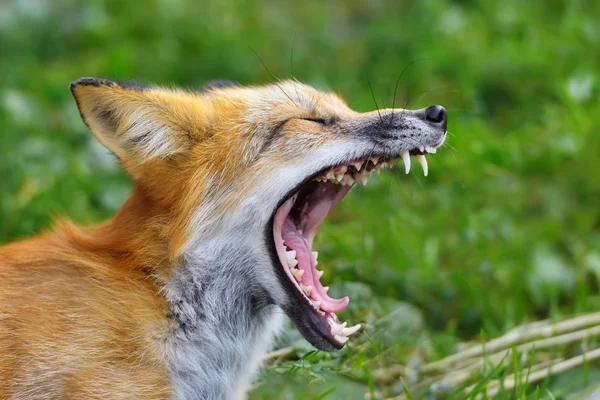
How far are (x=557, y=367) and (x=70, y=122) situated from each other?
17.8 feet

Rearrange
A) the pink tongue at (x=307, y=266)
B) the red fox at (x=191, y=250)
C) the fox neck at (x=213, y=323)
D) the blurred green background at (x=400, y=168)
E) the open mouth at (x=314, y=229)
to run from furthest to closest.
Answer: the blurred green background at (x=400, y=168) < the pink tongue at (x=307, y=266) < the open mouth at (x=314, y=229) < the fox neck at (x=213, y=323) < the red fox at (x=191, y=250)

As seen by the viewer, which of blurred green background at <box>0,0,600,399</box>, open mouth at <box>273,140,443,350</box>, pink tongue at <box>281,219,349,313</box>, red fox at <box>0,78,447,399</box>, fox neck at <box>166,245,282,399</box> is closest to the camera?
red fox at <box>0,78,447,399</box>

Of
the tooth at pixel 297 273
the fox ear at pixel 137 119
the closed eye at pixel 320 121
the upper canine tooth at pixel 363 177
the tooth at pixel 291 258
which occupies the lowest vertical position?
the tooth at pixel 297 273

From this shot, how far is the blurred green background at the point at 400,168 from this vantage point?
5.11 m

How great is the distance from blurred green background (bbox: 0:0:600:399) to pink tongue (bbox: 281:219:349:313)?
0.28m

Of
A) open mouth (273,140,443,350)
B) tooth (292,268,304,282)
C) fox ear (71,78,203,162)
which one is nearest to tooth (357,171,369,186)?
open mouth (273,140,443,350)

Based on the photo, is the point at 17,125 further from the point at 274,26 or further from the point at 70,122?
the point at 274,26

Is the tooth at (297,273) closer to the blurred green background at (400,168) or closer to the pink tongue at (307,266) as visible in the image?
the pink tongue at (307,266)

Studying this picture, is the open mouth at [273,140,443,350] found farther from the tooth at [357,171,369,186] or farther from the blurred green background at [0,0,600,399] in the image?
the blurred green background at [0,0,600,399]

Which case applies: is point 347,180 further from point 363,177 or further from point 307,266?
point 307,266

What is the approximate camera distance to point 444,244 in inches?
229

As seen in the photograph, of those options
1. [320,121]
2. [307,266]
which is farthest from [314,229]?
[320,121]

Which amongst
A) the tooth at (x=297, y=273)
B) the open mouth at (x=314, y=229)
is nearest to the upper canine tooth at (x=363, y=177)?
the open mouth at (x=314, y=229)

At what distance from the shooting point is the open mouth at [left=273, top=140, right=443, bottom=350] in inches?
148
